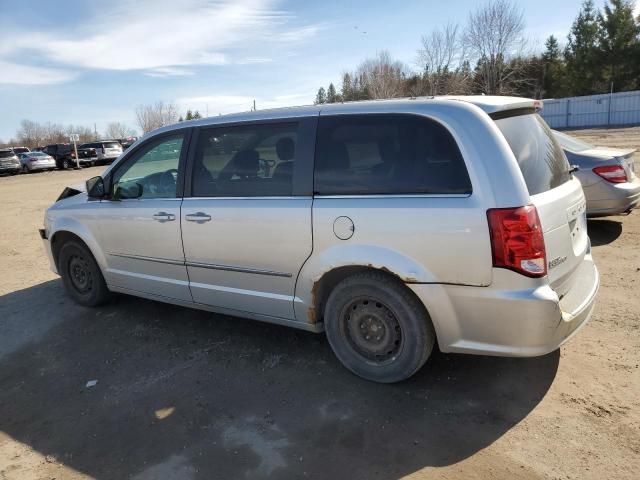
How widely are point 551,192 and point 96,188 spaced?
401 cm

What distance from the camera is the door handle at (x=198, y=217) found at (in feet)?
13.2

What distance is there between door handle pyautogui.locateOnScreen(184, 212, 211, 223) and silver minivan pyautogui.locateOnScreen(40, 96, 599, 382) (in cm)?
1

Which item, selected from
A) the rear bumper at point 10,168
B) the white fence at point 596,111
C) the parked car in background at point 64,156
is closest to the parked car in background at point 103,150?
the parked car in background at point 64,156

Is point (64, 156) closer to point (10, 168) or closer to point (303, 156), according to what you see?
point (10, 168)

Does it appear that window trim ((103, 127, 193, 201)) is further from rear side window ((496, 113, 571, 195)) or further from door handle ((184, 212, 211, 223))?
rear side window ((496, 113, 571, 195))

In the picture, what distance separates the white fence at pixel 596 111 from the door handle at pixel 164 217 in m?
38.3

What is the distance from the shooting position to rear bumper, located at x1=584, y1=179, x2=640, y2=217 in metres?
6.49

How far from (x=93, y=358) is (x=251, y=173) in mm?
2061

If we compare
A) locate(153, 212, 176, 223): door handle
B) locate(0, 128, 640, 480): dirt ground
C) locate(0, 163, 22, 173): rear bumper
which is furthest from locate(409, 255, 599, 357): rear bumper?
locate(0, 163, 22, 173): rear bumper

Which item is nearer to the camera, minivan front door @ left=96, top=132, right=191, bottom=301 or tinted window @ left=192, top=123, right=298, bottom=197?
tinted window @ left=192, top=123, right=298, bottom=197

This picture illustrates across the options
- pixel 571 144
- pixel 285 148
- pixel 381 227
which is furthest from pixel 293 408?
pixel 571 144

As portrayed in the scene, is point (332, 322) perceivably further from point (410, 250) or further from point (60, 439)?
point (60, 439)

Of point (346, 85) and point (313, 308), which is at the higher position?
point (346, 85)

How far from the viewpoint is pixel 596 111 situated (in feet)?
132
